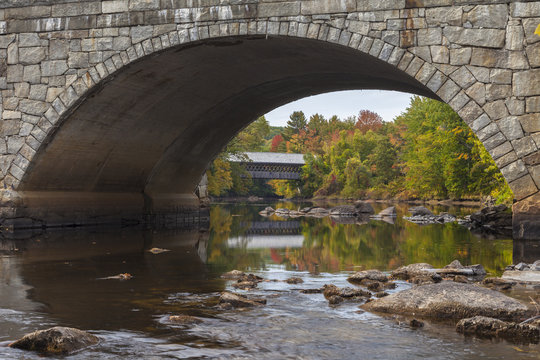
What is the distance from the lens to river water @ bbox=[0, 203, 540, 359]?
4.58 m

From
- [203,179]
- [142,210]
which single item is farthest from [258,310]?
[203,179]

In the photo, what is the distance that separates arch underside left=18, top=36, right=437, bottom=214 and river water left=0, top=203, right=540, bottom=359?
1.89m

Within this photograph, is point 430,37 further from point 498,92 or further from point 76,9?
point 76,9

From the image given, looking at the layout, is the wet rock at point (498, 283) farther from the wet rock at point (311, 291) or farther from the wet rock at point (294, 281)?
the wet rock at point (294, 281)

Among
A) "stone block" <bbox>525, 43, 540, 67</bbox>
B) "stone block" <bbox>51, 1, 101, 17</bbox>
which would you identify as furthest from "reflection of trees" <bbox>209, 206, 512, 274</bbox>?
"stone block" <bbox>51, 1, 101, 17</bbox>

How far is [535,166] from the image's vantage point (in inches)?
368

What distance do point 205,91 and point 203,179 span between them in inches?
243

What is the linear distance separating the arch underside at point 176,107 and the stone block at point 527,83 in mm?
2339

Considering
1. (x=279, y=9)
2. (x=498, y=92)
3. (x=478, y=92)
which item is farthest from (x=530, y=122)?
(x=279, y=9)

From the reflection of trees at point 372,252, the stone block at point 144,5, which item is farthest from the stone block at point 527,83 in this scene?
the stone block at point 144,5

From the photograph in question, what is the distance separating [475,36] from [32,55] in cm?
821

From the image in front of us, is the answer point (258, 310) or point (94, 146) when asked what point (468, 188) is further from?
point (258, 310)

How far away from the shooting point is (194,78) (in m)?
13.6

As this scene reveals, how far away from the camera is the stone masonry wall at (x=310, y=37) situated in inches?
376
